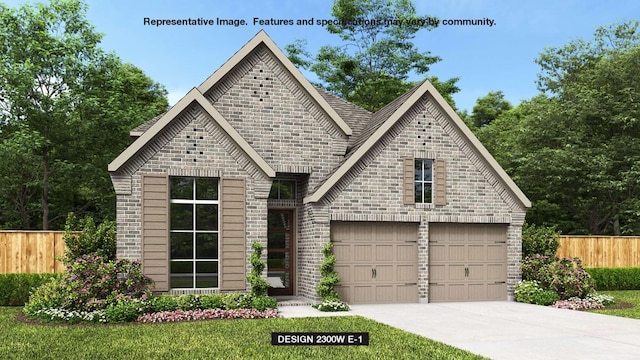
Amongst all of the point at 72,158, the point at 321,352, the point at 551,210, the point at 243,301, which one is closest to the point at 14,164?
the point at 72,158

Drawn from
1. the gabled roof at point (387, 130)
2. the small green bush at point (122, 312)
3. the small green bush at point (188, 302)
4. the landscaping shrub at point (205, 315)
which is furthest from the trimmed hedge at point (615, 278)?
the small green bush at point (122, 312)

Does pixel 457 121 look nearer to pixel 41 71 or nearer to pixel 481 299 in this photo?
pixel 481 299

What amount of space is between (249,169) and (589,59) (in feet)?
97.4

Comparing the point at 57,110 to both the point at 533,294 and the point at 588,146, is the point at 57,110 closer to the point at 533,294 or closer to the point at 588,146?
the point at 533,294

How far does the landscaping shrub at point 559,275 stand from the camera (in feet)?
59.2

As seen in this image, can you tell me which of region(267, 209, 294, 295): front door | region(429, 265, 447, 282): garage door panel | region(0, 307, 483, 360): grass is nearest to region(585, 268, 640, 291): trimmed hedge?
region(429, 265, 447, 282): garage door panel

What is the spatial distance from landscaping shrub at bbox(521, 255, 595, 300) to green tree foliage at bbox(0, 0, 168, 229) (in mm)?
19234

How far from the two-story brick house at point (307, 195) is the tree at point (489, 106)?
39.4 meters

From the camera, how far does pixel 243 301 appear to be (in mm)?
15289

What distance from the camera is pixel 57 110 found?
28.3 metres

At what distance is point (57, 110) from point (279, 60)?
14.8 metres

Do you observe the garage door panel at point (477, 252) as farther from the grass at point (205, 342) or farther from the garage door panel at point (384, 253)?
the grass at point (205, 342)

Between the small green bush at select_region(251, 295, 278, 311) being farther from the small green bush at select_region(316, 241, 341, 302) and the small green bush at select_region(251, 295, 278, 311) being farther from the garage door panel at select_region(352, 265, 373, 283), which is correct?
the garage door panel at select_region(352, 265, 373, 283)

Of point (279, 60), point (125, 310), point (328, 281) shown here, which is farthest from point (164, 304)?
point (279, 60)
